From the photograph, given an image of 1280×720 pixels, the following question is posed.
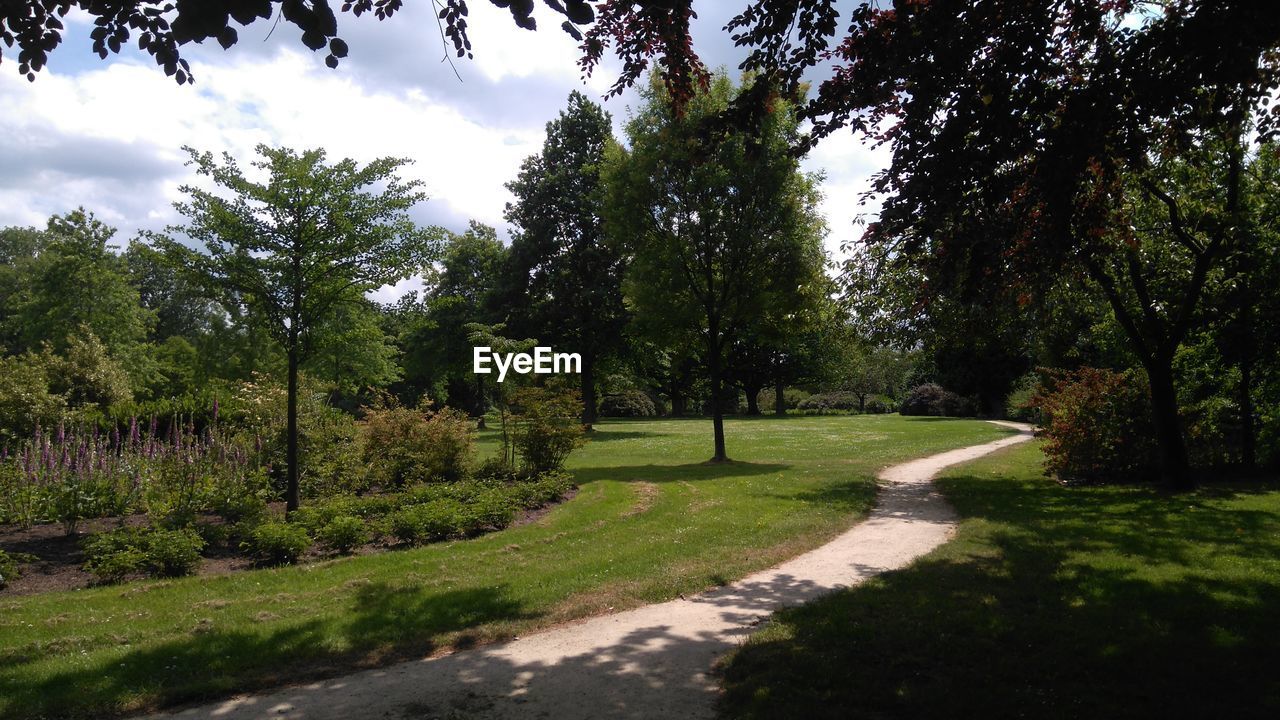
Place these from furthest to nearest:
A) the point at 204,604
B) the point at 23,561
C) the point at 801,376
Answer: the point at 801,376
the point at 23,561
the point at 204,604

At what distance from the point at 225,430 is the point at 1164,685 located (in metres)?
14.0

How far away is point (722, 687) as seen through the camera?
4684mm

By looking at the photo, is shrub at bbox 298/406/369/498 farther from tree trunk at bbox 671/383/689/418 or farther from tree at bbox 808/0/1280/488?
tree trunk at bbox 671/383/689/418

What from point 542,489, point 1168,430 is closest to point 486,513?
point 542,489

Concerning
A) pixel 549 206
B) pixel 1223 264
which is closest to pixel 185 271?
pixel 1223 264

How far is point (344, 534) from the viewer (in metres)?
8.68

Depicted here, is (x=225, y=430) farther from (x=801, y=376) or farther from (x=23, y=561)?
(x=801, y=376)

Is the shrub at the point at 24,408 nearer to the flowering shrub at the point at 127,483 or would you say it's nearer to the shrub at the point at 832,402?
the flowering shrub at the point at 127,483

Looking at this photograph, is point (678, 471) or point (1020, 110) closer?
point (1020, 110)

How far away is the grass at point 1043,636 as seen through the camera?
14.3ft

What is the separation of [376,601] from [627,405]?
4787cm

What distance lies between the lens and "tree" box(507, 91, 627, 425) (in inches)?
1313

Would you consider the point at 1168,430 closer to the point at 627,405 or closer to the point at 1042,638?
the point at 1042,638

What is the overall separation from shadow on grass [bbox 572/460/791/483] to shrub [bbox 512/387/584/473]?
0.85m
